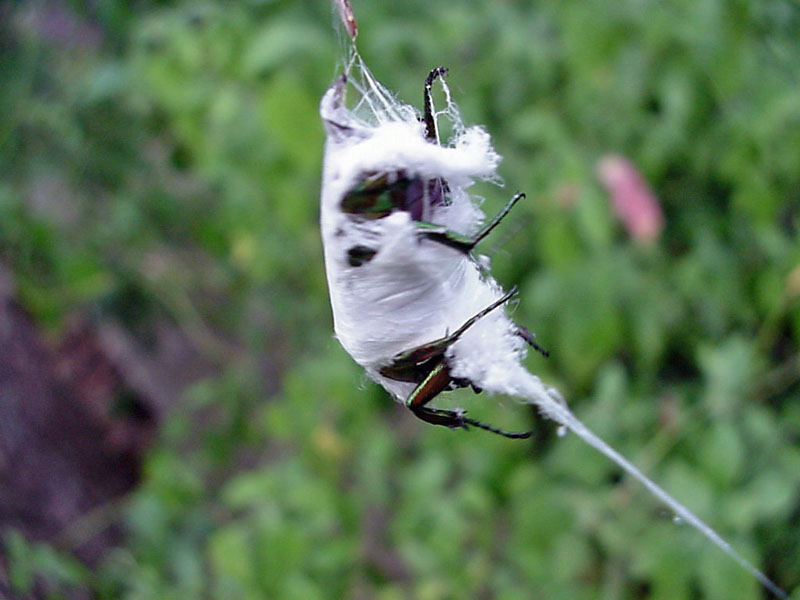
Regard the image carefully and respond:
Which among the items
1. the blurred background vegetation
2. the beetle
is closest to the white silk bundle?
the beetle

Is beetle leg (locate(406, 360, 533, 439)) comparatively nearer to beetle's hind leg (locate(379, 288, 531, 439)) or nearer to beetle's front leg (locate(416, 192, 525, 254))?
beetle's hind leg (locate(379, 288, 531, 439))

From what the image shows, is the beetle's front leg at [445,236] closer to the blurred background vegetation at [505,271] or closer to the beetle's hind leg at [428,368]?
the beetle's hind leg at [428,368]

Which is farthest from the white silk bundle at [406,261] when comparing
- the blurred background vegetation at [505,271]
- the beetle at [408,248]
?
the blurred background vegetation at [505,271]

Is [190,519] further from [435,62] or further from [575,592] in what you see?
[435,62]

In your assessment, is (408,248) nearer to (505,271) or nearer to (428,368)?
(428,368)

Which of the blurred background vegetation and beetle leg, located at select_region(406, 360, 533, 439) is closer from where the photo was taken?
beetle leg, located at select_region(406, 360, 533, 439)

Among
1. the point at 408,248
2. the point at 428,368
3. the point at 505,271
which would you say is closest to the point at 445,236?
the point at 408,248
